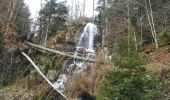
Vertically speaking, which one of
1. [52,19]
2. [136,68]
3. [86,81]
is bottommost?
[86,81]

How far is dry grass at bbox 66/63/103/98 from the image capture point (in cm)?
1250

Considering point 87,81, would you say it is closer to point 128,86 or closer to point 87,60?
point 87,60

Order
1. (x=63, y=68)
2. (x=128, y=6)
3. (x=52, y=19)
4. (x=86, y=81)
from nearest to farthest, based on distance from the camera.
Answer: (x=86, y=81)
(x=63, y=68)
(x=128, y=6)
(x=52, y=19)

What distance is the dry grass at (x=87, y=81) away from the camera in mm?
12500

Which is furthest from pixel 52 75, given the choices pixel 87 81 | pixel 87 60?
pixel 87 81

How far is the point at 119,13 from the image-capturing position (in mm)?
37625

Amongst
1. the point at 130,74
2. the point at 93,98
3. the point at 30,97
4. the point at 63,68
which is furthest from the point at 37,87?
the point at 130,74

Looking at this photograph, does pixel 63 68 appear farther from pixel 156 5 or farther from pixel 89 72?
pixel 156 5

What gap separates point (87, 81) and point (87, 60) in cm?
290

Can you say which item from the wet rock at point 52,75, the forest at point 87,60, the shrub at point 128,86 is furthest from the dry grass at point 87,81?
the wet rock at point 52,75

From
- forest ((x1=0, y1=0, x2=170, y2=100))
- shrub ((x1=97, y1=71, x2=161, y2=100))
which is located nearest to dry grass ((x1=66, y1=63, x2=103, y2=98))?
forest ((x1=0, y1=0, x2=170, y2=100))

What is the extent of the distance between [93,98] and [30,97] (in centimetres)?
360

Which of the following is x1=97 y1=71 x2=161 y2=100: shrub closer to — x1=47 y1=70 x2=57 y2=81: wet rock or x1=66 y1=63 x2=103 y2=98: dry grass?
x1=66 y1=63 x2=103 y2=98: dry grass

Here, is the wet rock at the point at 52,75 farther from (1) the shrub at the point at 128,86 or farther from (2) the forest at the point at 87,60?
(1) the shrub at the point at 128,86
